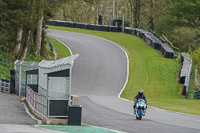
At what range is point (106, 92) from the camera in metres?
39.1

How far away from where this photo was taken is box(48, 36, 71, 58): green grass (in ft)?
182

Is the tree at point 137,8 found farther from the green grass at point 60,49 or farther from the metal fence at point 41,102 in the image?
the metal fence at point 41,102

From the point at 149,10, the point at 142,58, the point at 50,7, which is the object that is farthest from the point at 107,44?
the point at 149,10

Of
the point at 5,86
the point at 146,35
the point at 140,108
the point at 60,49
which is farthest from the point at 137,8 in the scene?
the point at 140,108

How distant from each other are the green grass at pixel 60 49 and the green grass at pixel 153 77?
663 centimetres

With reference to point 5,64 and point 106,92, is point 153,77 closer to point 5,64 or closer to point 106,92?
point 106,92

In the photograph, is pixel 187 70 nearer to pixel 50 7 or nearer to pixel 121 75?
pixel 121 75

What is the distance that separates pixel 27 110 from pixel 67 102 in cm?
566

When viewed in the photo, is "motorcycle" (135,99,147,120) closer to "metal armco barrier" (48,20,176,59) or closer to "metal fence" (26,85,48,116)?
"metal fence" (26,85,48,116)

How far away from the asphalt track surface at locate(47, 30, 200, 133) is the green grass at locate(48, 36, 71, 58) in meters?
0.89

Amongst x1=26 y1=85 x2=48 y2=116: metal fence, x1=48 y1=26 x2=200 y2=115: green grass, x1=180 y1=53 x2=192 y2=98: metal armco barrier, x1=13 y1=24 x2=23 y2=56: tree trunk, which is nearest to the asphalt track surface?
x1=48 y1=26 x2=200 y2=115: green grass

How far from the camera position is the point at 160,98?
37156 mm

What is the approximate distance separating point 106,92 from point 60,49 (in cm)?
2003

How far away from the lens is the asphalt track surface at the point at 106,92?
2091 centimetres
